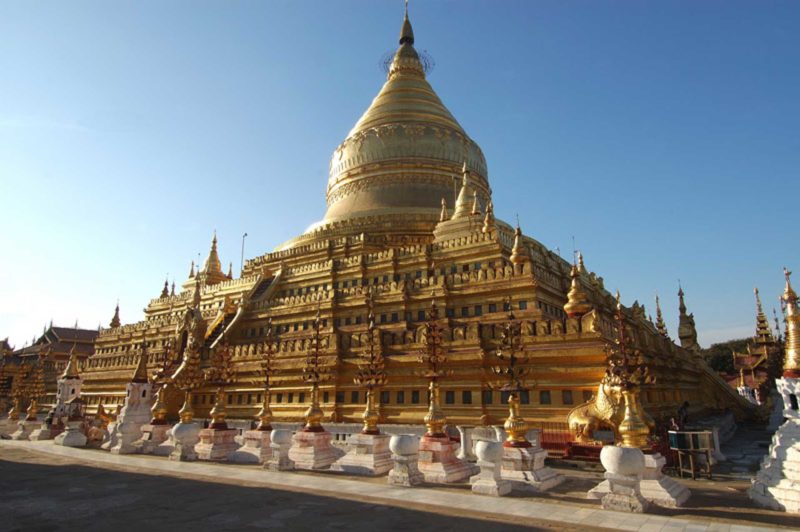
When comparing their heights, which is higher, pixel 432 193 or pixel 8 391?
pixel 432 193

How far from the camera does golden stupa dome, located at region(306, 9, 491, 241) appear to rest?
147 feet

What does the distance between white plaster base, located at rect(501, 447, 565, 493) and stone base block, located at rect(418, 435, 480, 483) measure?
1.82 m

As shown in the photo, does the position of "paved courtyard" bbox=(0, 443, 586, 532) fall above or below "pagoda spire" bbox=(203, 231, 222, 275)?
below

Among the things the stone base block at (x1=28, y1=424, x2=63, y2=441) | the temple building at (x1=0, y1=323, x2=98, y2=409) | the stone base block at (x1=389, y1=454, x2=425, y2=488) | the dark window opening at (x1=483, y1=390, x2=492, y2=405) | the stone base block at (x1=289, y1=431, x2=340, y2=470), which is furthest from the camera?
the temple building at (x1=0, y1=323, x2=98, y2=409)

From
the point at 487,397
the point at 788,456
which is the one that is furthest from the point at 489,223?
the point at 788,456

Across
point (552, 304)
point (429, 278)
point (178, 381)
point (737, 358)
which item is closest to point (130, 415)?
point (178, 381)

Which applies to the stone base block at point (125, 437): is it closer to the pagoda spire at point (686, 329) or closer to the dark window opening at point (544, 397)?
the dark window opening at point (544, 397)

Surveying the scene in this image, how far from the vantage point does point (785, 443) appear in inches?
516

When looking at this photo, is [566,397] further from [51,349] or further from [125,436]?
[51,349]

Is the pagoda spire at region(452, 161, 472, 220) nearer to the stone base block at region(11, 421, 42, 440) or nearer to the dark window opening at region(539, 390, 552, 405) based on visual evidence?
A: the dark window opening at region(539, 390, 552, 405)

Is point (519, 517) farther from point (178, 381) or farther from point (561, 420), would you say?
point (178, 381)

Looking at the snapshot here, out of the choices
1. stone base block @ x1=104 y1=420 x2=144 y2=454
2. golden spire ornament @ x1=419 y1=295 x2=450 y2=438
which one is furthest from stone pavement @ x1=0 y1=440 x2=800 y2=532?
stone base block @ x1=104 y1=420 x2=144 y2=454

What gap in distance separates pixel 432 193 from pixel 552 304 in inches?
795

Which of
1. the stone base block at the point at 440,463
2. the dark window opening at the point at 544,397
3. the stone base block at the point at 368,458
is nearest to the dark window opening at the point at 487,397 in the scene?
the dark window opening at the point at 544,397
